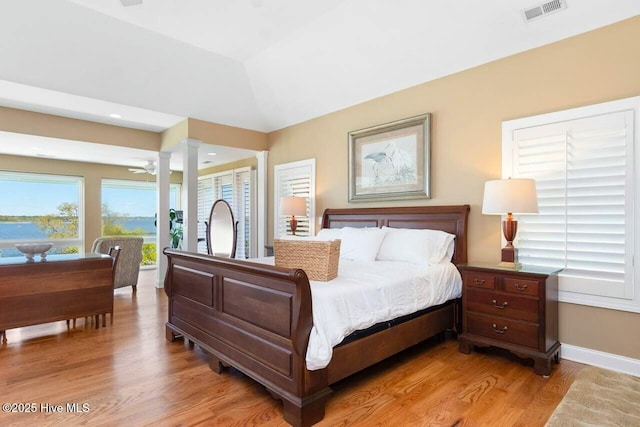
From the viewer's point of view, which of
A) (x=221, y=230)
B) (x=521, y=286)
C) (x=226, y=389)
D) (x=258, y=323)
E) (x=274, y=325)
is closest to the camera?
(x=274, y=325)

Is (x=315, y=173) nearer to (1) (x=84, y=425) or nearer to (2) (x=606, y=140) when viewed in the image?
(2) (x=606, y=140)

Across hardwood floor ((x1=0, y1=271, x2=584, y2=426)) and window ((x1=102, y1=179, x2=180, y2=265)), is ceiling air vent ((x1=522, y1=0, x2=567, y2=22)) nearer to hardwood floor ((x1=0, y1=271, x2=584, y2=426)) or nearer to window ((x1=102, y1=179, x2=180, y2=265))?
hardwood floor ((x1=0, y1=271, x2=584, y2=426))

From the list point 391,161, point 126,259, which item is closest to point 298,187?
point 391,161

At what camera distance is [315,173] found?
514cm

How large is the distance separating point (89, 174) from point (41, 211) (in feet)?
3.67

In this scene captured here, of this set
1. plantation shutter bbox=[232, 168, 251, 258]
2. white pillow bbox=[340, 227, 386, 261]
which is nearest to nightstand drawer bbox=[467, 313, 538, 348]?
white pillow bbox=[340, 227, 386, 261]

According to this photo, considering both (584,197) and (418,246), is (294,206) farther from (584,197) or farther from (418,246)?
(584,197)

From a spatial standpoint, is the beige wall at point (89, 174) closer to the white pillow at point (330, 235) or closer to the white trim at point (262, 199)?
the white trim at point (262, 199)

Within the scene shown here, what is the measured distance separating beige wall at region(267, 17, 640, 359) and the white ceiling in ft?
0.45

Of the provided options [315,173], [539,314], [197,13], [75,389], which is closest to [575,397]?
[539,314]

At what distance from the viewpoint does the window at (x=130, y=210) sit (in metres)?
7.79

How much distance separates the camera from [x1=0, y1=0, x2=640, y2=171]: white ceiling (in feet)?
10.2

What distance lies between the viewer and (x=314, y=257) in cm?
246

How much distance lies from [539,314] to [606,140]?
143 centimetres
